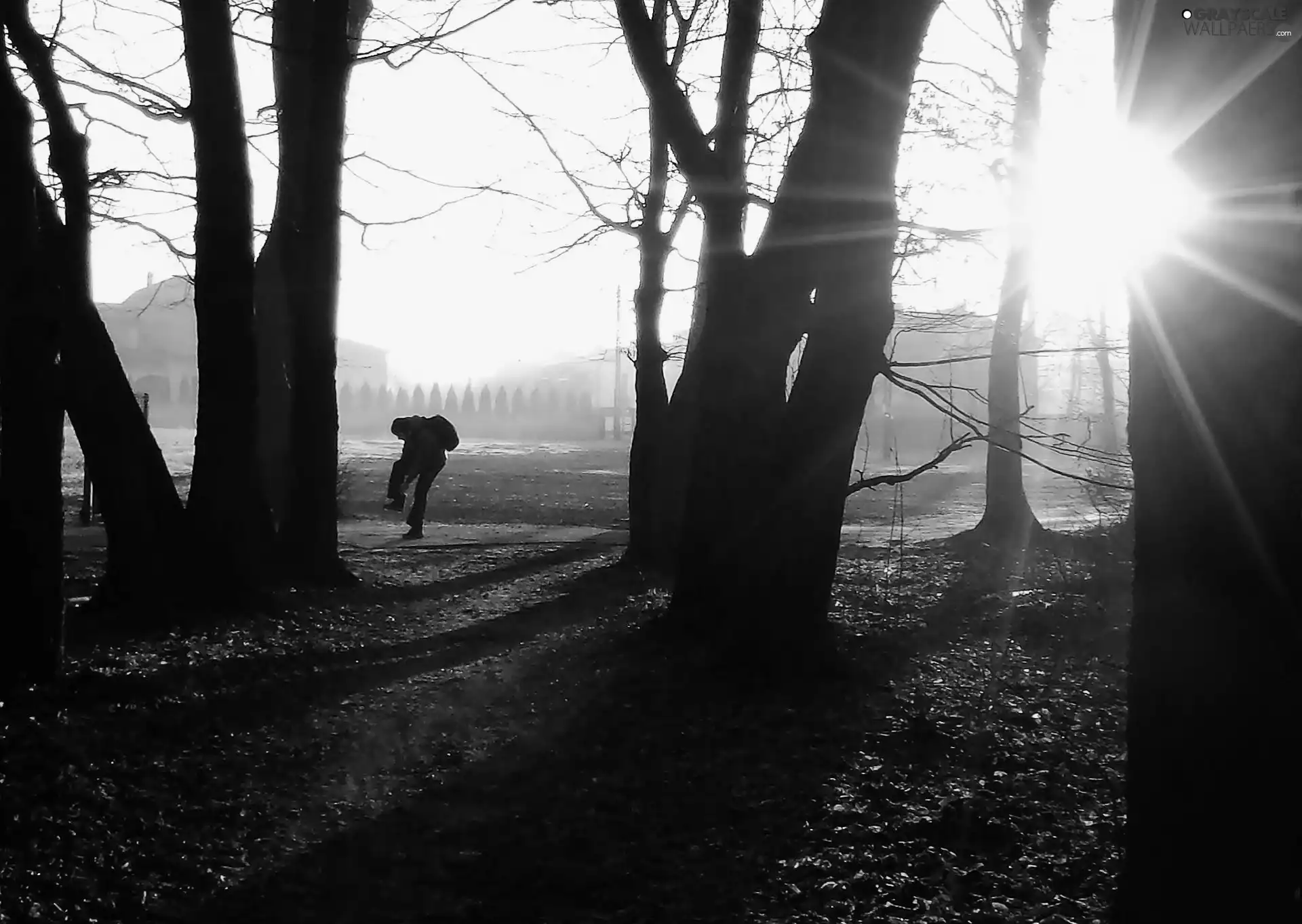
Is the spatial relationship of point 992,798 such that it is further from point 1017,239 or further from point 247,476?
point 1017,239

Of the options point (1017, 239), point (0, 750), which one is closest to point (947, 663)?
point (0, 750)

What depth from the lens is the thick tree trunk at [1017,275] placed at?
1339 cm

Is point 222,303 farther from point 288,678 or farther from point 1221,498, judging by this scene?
point 1221,498

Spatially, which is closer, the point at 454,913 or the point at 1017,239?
the point at 454,913

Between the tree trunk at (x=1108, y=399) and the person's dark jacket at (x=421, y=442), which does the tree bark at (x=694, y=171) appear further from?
the tree trunk at (x=1108, y=399)

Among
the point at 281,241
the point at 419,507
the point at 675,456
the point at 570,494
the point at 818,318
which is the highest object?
the point at 281,241

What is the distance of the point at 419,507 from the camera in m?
14.3

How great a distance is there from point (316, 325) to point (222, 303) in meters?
1.54

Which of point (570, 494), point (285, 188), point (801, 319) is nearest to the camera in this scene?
point (801, 319)

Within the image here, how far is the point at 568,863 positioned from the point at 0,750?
7.90 ft

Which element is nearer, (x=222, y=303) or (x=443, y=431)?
(x=222, y=303)

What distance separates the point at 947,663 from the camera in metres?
6.95

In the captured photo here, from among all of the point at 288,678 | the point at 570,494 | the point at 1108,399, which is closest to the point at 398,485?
the point at 288,678

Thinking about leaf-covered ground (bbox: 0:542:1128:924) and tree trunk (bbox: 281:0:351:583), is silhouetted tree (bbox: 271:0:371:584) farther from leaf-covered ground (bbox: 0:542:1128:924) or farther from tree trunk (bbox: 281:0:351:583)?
leaf-covered ground (bbox: 0:542:1128:924)
